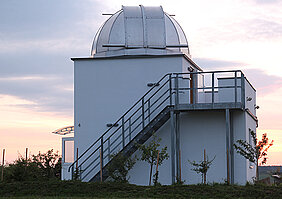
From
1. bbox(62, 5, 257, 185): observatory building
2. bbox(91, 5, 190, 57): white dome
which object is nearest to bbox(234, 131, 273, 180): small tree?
bbox(62, 5, 257, 185): observatory building

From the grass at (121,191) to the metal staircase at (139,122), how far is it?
10.5 feet

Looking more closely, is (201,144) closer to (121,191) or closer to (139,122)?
(139,122)

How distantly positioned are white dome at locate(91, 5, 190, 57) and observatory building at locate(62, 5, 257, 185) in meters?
0.05

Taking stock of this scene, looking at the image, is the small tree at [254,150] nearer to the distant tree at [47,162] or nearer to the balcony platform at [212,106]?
the balcony platform at [212,106]

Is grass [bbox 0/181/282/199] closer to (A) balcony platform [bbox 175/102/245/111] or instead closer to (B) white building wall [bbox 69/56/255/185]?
(A) balcony platform [bbox 175/102/245/111]

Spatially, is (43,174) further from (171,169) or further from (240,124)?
(240,124)

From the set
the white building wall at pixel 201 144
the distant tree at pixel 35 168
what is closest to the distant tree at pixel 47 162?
the distant tree at pixel 35 168

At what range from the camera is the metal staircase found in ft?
76.3

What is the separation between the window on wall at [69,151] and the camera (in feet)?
91.8

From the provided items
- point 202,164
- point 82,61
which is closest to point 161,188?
point 202,164

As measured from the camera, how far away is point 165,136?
80.0ft

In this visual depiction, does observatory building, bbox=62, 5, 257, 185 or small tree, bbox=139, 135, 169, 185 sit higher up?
observatory building, bbox=62, 5, 257, 185

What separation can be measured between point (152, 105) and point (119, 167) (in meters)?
3.12

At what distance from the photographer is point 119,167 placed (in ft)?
74.5
